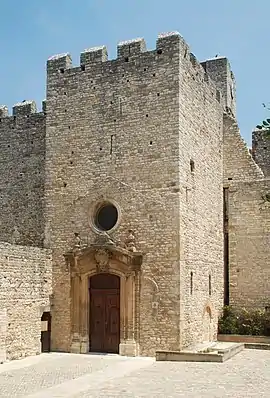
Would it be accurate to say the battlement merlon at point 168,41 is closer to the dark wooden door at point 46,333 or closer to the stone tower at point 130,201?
the stone tower at point 130,201

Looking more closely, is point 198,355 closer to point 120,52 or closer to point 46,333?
point 46,333

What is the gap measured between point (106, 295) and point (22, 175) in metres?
5.25

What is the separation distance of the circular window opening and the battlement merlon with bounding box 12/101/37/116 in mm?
4727

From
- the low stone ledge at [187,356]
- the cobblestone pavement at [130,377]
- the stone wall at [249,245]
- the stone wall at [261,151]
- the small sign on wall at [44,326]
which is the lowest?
the cobblestone pavement at [130,377]

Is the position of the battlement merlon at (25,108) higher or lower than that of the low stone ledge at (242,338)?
higher

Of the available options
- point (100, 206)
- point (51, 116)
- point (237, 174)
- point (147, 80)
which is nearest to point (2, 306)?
point (100, 206)

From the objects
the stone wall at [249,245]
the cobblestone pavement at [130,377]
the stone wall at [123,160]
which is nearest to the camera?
the cobblestone pavement at [130,377]

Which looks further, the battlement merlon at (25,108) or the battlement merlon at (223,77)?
the battlement merlon at (223,77)

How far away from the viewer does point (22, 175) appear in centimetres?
1939

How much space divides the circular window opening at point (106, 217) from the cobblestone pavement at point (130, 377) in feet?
11.7

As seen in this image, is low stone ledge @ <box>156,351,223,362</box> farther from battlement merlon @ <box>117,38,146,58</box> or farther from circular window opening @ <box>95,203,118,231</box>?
battlement merlon @ <box>117,38,146,58</box>

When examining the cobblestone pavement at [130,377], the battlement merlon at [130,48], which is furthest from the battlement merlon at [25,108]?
the cobblestone pavement at [130,377]

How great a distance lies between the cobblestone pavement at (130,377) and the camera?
1052 cm

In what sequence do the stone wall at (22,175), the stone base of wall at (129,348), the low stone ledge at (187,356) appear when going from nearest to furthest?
the low stone ledge at (187,356) → the stone base of wall at (129,348) → the stone wall at (22,175)
